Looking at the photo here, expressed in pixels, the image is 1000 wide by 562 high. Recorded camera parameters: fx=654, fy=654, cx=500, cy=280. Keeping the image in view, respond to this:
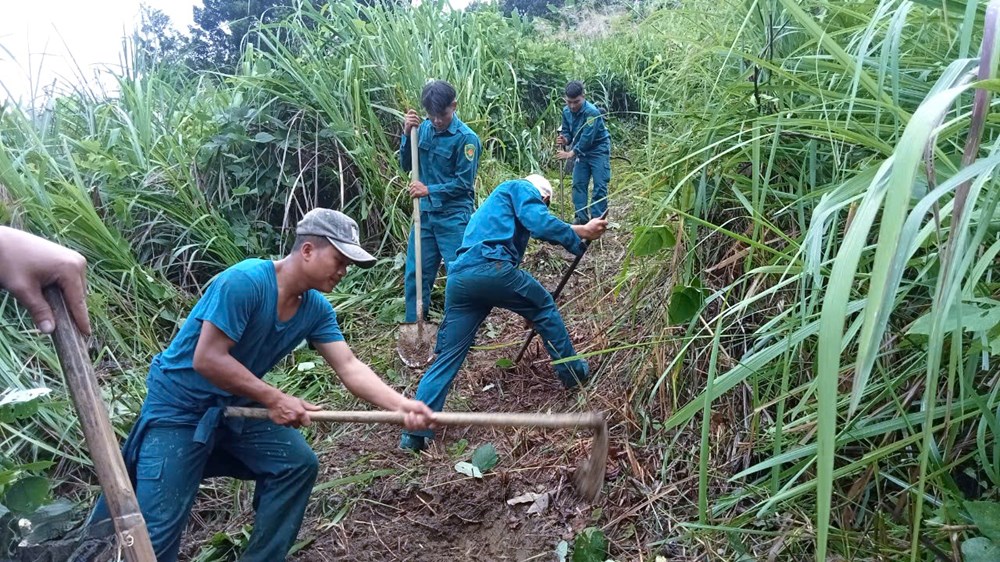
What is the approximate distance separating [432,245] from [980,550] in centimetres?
415

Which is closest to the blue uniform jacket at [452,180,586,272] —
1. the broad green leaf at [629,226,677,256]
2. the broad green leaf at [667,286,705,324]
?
the broad green leaf at [629,226,677,256]

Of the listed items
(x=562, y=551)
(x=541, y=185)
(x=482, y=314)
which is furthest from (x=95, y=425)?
(x=541, y=185)

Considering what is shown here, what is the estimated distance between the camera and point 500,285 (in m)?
3.69

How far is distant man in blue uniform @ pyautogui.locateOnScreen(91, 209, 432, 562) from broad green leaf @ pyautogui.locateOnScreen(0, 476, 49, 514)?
0.67ft

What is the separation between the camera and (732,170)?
2.58m

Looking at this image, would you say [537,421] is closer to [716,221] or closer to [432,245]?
[716,221]

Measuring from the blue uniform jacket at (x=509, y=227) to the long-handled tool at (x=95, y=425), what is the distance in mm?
2371

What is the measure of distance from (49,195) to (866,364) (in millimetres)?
4910

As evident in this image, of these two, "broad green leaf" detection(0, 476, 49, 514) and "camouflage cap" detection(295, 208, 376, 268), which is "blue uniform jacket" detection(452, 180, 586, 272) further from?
"broad green leaf" detection(0, 476, 49, 514)

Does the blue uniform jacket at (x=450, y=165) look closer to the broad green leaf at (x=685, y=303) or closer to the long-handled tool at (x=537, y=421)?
the long-handled tool at (x=537, y=421)

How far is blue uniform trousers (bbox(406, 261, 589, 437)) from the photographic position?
12.1 ft

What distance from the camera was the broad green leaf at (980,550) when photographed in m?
1.37

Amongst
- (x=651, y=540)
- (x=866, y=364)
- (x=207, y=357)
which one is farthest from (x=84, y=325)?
(x=651, y=540)

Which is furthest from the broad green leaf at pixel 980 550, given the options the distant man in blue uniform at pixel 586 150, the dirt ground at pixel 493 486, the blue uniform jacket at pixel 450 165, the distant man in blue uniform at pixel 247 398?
the distant man in blue uniform at pixel 586 150
